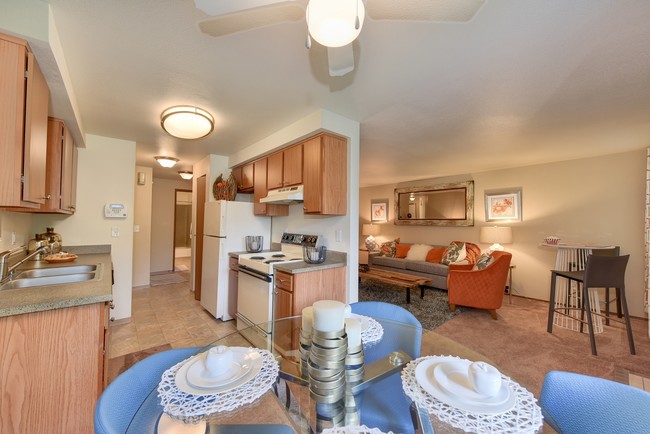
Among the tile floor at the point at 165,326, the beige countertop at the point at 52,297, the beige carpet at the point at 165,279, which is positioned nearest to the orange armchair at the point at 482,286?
the tile floor at the point at 165,326

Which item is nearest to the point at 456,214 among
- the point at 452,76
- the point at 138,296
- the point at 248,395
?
the point at 452,76

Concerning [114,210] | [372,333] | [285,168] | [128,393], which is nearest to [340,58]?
[372,333]

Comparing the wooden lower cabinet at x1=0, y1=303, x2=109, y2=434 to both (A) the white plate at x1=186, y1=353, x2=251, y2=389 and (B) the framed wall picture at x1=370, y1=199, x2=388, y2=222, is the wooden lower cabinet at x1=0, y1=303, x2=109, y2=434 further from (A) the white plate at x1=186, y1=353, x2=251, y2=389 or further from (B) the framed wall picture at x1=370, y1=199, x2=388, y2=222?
(B) the framed wall picture at x1=370, y1=199, x2=388, y2=222

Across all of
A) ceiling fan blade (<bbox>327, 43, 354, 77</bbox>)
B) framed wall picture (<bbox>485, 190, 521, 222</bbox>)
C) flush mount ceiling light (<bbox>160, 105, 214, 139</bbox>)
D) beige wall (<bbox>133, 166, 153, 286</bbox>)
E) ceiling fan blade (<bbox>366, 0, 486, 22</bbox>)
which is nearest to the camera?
ceiling fan blade (<bbox>366, 0, 486, 22</bbox>)

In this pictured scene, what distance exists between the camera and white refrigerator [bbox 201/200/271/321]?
329cm

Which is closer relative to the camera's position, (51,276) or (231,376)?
(231,376)

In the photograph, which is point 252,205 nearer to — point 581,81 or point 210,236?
point 210,236

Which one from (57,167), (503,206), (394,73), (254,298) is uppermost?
(394,73)

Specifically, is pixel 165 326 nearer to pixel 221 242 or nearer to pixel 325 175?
pixel 221 242

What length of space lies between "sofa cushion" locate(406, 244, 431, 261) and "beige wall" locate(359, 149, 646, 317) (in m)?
0.75

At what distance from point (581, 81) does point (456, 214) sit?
150 inches

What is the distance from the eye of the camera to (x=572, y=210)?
162 inches

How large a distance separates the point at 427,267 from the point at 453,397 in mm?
4470

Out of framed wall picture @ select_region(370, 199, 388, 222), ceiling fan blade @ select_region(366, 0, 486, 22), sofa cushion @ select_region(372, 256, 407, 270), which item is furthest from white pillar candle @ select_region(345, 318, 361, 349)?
framed wall picture @ select_region(370, 199, 388, 222)
